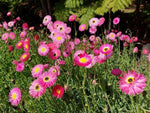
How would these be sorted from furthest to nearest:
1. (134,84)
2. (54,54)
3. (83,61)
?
(54,54) < (83,61) < (134,84)

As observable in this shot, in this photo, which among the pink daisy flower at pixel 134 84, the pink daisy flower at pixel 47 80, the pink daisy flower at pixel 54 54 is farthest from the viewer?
the pink daisy flower at pixel 54 54

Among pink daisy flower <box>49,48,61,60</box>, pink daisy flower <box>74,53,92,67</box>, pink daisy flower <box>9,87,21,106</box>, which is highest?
pink daisy flower <box>74,53,92,67</box>

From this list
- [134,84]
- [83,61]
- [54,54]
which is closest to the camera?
[134,84]

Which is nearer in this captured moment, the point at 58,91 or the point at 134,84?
the point at 134,84

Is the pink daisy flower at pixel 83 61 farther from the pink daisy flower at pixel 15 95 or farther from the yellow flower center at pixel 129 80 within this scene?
the pink daisy flower at pixel 15 95

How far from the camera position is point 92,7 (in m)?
3.49

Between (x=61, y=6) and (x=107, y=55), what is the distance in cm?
284

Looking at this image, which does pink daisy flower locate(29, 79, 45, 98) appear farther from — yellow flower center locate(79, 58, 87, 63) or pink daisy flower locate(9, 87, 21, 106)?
yellow flower center locate(79, 58, 87, 63)

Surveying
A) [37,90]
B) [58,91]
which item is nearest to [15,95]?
[37,90]

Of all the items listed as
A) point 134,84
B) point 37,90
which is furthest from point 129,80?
point 37,90

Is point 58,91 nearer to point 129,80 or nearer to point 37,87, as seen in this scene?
point 37,87

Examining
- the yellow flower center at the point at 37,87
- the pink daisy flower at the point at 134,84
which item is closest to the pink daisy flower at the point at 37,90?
the yellow flower center at the point at 37,87

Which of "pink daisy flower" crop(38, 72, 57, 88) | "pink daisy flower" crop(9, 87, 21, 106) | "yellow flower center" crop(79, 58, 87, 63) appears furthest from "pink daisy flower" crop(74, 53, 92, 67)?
"pink daisy flower" crop(9, 87, 21, 106)

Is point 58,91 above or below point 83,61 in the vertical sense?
below
